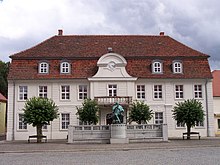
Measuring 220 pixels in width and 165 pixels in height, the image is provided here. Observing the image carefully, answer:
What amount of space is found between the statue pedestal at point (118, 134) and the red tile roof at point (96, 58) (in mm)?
11422

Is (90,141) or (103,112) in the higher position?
(103,112)

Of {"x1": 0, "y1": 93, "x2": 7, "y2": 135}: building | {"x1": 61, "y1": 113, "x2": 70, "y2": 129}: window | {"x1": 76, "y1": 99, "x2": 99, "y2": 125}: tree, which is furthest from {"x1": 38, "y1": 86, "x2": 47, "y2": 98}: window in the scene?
{"x1": 0, "y1": 93, "x2": 7, "y2": 135}: building

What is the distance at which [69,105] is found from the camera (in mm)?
38719

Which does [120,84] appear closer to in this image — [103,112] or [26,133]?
[103,112]

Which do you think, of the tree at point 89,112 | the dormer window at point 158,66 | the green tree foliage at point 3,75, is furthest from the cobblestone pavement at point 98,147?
the green tree foliage at point 3,75

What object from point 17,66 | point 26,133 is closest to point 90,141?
point 26,133

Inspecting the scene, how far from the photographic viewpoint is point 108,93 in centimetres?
3838

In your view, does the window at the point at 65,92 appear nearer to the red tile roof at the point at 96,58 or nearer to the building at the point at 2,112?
the red tile roof at the point at 96,58

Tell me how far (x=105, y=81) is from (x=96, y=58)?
9.43 ft

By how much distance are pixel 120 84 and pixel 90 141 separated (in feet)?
36.4

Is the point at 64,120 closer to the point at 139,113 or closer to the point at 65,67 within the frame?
the point at 65,67

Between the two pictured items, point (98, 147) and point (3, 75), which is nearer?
point (98, 147)

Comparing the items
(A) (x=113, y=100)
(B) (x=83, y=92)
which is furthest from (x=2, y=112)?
(A) (x=113, y=100)

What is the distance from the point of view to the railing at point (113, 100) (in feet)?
120
